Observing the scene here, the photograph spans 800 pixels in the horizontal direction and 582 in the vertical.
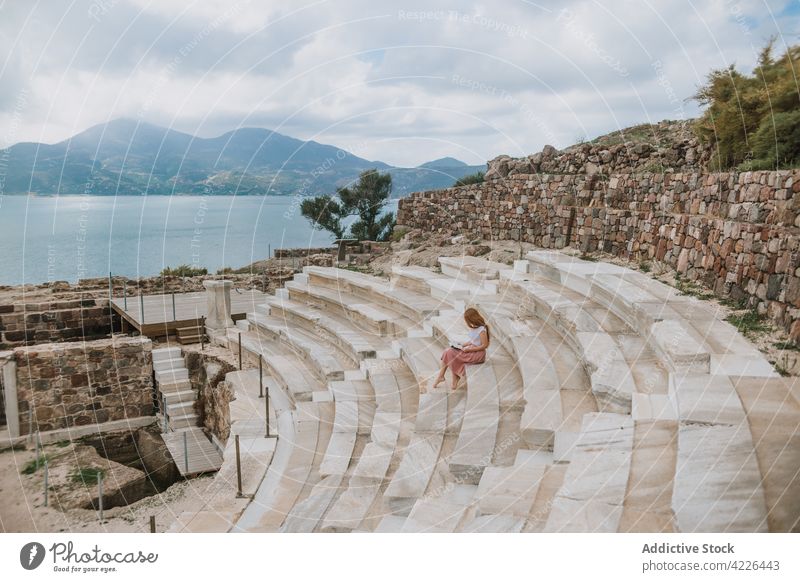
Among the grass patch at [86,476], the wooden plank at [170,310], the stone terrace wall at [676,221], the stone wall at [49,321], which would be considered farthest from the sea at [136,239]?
the grass patch at [86,476]

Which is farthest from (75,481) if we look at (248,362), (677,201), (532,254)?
(677,201)

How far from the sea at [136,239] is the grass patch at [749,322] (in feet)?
68.2

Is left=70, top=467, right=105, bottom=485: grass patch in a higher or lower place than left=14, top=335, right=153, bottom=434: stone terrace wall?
lower

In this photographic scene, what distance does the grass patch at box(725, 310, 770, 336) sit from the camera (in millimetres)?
5324

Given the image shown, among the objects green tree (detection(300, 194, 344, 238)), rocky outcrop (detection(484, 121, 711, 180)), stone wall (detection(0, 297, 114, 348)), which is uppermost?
rocky outcrop (detection(484, 121, 711, 180))

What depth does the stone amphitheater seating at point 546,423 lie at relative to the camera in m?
3.17

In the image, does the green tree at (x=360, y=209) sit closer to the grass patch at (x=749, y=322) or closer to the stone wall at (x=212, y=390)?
the stone wall at (x=212, y=390)

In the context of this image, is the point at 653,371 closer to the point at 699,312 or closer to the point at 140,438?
the point at 699,312

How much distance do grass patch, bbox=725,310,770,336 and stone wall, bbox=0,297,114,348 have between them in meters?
14.2

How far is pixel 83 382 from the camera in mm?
11477

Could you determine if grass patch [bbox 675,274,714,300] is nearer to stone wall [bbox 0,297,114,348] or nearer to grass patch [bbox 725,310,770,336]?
grass patch [bbox 725,310,770,336]

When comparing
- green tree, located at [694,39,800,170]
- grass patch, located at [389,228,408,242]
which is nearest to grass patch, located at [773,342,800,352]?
green tree, located at [694,39,800,170]
